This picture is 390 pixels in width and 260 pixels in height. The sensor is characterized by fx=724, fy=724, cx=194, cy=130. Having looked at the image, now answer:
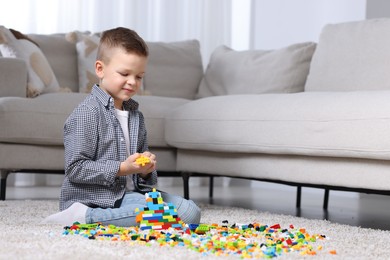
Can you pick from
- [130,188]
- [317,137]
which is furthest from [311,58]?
[130,188]

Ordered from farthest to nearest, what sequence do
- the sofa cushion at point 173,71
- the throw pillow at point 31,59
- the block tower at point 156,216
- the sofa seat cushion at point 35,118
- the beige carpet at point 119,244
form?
the sofa cushion at point 173,71
the throw pillow at point 31,59
the sofa seat cushion at point 35,118
the block tower at point 156,216
the beige carpet at point 119,244

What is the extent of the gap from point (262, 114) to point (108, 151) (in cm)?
73

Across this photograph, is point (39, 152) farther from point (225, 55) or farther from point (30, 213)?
point (225, 55)

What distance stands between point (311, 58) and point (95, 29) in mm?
1787

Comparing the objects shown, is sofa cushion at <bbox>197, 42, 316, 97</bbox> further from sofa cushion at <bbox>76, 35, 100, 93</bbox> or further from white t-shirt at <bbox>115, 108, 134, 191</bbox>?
white t-shirt at <bbox>115, 108, 134, 191</bbox>

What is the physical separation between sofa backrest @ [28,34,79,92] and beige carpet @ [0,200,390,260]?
147cm

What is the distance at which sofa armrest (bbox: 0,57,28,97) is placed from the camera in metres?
3.28

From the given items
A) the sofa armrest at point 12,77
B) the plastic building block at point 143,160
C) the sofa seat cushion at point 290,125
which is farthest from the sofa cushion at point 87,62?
A: the plastic building block at point 143,160

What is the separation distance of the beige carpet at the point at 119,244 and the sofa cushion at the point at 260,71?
1.21 m

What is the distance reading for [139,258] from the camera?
62.4 inches

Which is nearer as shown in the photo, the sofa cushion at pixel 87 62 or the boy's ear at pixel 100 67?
the boy's ear at pixel 100 67

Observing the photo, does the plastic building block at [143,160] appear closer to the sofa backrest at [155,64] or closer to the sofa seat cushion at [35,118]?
the sofa seat cushion at [35,118]

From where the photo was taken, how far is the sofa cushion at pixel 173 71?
409 cm

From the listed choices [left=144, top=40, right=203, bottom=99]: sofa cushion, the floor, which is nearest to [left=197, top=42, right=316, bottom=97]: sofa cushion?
[left=144, top=40, right=203, bottom=99]: sofa cushion
